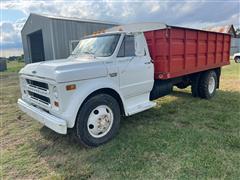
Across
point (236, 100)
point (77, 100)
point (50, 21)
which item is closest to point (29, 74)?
point (77, 100)

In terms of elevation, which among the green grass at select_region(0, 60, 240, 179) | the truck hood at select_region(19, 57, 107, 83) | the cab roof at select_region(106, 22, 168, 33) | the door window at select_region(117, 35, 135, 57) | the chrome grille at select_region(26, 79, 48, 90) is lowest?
the green grass at select_region(0, 60, 240, 179)

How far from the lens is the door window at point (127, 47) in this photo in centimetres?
447

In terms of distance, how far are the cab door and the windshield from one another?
0.64ft

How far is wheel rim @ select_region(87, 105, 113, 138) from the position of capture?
12.9 feet

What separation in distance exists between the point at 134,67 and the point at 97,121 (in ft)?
4.87

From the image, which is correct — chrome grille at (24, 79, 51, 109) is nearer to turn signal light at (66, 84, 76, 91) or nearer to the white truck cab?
the white truck cab

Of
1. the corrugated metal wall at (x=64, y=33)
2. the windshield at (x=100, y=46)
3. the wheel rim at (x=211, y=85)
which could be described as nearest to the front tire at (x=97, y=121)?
the windshield at (x=100, y=46)

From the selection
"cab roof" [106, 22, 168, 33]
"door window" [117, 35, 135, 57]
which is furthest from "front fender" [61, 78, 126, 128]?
"cab roof" [106, 22, 168, 33]

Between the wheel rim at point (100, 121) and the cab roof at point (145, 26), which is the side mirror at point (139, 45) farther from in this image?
the wheel rim at point (100, 121)

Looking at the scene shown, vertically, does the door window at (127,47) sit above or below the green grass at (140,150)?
above

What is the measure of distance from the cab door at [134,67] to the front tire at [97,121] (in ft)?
1.68

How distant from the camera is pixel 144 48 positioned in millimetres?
4938

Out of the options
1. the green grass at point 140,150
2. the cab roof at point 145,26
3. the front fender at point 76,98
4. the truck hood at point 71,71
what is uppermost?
the cab roof at point 145,26

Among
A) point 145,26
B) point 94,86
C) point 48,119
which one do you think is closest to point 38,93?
→ point 48,119
